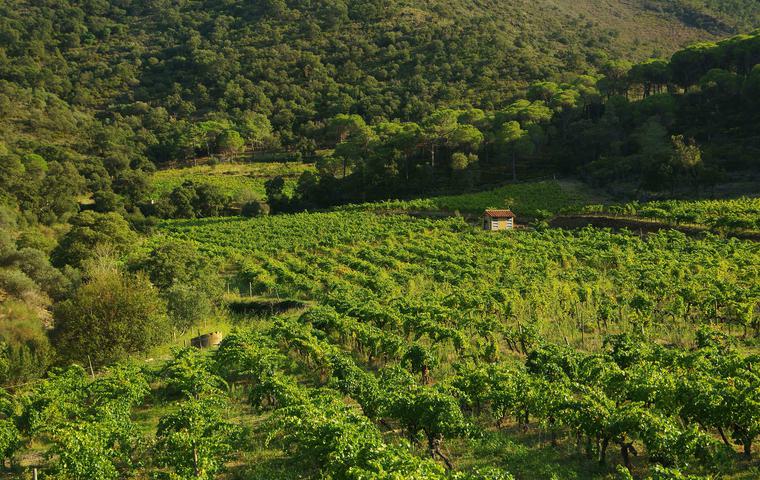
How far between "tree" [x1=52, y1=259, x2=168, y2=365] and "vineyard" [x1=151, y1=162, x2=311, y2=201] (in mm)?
48352

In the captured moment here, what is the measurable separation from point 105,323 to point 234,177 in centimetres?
6466

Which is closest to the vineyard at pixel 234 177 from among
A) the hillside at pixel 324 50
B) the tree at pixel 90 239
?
the hillside at pixel 324 50

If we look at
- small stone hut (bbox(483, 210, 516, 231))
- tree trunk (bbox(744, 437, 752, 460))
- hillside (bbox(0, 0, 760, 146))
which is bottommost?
tree trunk (bbox(744, 437, 752, 460))

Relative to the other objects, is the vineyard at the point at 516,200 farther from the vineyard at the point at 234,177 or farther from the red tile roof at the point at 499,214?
the vineyard at the point at 234,177

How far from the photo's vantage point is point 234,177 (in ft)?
286

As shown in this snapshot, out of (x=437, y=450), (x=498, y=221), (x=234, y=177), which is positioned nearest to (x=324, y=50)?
(x=234, y=177)

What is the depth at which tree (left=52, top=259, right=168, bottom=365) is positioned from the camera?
963 inches

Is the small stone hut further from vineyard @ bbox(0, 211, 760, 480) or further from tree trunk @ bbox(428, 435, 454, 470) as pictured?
tree trunk @ bbox(428, 435, 454, 470)

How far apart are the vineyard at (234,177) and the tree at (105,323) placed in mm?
48352

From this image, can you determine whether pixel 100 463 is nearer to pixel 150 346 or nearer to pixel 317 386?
pixel 317 386

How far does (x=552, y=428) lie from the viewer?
14977 millimetres

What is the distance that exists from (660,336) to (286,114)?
9842cm

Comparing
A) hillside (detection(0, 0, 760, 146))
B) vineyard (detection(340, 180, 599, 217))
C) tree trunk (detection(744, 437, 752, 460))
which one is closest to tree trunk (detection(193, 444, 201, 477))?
tree trunk (detection(744, 437, 752, 460))

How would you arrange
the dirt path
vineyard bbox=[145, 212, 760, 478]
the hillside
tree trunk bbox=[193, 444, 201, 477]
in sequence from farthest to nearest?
the hillside
the dirt path
vineyard bbox=[145, 212, 760, 478]
tree trunk bbox=[193, 444, 201, 477]
